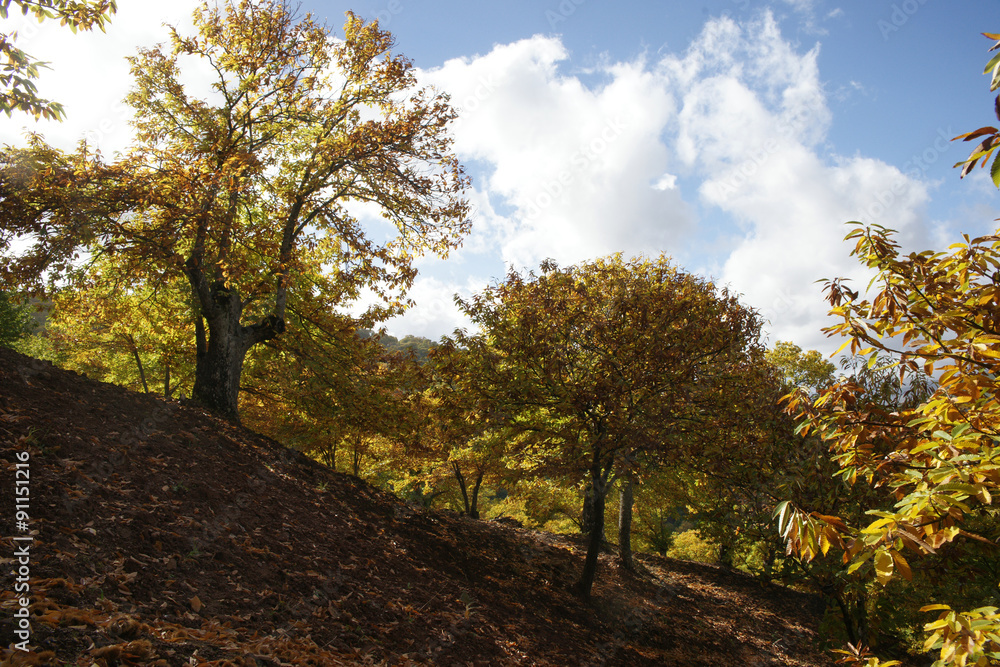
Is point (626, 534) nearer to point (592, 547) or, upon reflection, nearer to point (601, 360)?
point (592, 547)

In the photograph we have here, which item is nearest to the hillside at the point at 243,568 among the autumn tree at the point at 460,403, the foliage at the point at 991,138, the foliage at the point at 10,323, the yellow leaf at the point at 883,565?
the autumn tree at the point at 460,403

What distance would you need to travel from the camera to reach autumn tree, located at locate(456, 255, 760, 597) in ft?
23.9

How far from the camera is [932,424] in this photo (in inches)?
94.7

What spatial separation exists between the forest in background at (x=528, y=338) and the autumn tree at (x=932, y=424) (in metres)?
0.02

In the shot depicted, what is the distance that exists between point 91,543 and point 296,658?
2.09 m

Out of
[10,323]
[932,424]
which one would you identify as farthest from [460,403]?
[10,323]

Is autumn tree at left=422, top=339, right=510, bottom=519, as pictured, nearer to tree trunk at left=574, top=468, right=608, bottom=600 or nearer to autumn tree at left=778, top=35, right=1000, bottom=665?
tree trunk at left=574, top=468, right=608, bottom=600

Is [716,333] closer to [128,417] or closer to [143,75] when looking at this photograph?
[128,417]

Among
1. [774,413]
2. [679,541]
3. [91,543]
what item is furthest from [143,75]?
[679,541]

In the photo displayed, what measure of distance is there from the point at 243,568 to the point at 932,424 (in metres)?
5.90

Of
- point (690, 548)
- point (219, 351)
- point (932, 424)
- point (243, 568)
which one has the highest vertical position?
point (219, 351)

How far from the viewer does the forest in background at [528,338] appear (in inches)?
107

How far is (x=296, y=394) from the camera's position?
11742 mm

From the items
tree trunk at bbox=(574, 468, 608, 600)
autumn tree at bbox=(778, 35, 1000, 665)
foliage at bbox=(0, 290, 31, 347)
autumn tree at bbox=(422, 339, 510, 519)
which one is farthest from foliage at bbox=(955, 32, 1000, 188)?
foliage at bbox=(0, 290, 31, 347)
